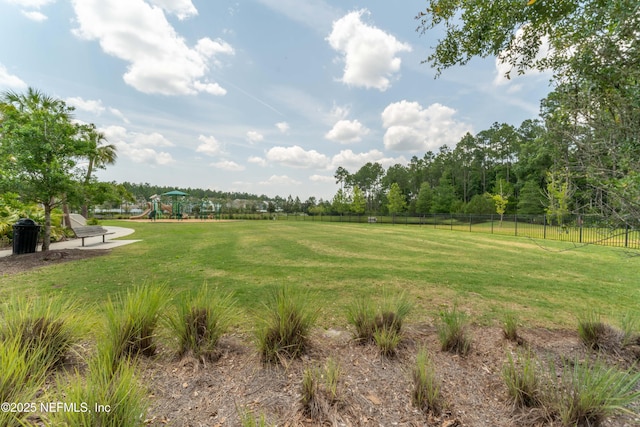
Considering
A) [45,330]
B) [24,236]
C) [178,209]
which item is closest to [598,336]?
[45,330]

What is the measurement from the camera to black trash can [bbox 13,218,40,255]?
8.25m

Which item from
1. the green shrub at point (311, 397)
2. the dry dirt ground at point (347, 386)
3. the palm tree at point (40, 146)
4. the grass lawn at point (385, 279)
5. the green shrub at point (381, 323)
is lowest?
the grass lawn at point (385, 279)

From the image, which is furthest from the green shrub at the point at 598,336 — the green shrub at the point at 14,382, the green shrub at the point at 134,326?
the green shrub at the point at 14,382

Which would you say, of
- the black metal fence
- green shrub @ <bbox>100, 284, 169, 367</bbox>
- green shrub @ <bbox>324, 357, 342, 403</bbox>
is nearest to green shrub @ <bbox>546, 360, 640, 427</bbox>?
the black metal fence

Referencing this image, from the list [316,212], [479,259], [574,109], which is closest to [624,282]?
[479,259]

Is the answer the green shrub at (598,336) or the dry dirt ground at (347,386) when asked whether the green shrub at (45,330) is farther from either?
the green shrub at (598,336)

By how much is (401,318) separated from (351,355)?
0.76 metres

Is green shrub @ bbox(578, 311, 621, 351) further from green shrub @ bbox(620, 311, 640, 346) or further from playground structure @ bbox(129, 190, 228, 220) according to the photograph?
playground structure @ bbox(129, 190, 228, 220)

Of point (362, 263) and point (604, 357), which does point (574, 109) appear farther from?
point (362, 263)

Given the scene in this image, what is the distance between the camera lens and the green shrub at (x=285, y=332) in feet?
8.43

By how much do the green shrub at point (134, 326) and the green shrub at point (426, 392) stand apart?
248cm

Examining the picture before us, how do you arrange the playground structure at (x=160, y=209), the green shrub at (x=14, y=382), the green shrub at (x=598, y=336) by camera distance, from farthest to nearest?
the playground structure at (x=160, y=209) < the green shrub at (x=598, y=336) < the green shrub at (x=14, y=382)

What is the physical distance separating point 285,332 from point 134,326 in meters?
1.46

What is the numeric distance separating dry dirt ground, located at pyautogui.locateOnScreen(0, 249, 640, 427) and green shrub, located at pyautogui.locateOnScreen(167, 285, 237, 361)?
11 cm
